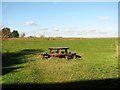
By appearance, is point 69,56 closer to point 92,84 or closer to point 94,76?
point 94,76

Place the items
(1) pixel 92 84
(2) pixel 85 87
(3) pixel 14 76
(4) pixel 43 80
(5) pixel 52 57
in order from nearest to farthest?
(2) pixel 85 87 → (1) pixel 92 84 → (4) pixel 43 80 → (3) pixel 14 76 → (5) pixel 52 57

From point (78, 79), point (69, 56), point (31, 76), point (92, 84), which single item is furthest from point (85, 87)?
point (69, 56)

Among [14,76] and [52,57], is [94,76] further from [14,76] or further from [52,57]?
[52,57]

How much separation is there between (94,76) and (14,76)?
3.51 m

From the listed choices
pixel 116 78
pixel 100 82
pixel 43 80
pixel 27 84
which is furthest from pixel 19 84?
pixel 116 78

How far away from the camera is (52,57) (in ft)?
65.2

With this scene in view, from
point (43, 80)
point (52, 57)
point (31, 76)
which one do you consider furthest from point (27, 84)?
point (52, 57)

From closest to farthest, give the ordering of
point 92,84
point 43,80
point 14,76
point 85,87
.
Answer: point 85,87 < point 92,84 < point 43,80 < point 14,76

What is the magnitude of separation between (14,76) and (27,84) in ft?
6.14

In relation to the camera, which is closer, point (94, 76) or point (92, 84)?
point (92, 84)

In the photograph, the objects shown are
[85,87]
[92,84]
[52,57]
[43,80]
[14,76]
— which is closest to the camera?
[85,87]

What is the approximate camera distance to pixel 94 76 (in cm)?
1120

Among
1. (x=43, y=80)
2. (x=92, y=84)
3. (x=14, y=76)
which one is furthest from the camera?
(x=14, y=76)

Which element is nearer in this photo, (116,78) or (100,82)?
(100,82)
